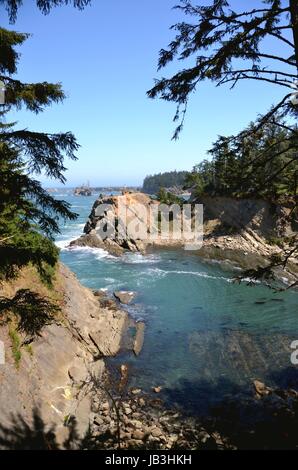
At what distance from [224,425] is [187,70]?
39.9 feet

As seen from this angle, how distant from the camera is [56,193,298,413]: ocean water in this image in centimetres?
1563

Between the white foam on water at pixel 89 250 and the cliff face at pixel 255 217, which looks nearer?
the white foam on water at pixel 89 250

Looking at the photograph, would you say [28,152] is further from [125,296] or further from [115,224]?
[115,224]

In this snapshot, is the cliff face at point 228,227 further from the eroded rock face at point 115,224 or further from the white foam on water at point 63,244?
the white foam on water at point 63,244

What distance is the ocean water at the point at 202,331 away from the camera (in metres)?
15.6

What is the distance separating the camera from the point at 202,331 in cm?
2067

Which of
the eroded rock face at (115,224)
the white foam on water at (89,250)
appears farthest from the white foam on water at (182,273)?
the eroded rock face at (115,224)

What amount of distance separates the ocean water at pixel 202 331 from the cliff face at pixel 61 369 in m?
1.70

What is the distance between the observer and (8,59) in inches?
Answer: 300

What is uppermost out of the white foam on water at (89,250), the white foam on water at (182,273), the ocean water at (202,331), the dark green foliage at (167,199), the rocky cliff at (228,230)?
the dark green foliage at (167,199)

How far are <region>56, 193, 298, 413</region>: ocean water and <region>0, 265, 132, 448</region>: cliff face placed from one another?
1.70 meters

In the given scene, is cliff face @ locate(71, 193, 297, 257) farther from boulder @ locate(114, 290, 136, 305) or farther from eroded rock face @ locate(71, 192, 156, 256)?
boulder @ locate(114, 290, 136, 305)

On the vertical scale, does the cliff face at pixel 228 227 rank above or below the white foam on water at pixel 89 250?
above

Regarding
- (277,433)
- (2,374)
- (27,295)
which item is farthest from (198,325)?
(27,295)
